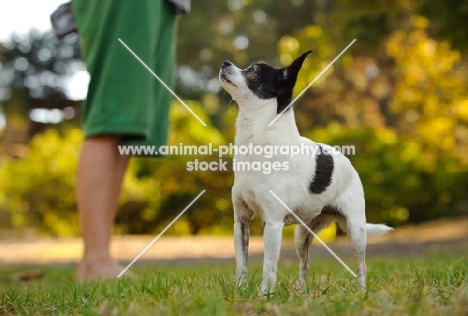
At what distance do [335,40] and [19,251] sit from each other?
585 centimetres

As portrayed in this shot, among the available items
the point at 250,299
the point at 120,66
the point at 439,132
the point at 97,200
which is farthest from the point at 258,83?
the point at 439,132

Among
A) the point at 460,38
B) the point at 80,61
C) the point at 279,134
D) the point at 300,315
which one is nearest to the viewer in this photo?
the point at 300,315

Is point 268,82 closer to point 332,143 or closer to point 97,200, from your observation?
point 97,200

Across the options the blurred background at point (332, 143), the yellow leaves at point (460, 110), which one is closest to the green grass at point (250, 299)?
the blurred background at point (332, 143)

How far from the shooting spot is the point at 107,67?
11.5 ft

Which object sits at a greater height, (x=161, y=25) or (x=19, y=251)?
(x=161, y=25)

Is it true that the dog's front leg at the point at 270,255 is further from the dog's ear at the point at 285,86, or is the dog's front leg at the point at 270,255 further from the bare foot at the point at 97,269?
the bare foot at the point at 97,269

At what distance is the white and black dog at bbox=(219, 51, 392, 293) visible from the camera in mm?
2340

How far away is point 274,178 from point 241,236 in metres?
0.31

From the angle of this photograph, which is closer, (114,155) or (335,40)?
(114,155)

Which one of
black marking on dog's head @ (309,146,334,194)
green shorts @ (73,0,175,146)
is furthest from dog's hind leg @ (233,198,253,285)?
green shorts @ (73,0,175,146)

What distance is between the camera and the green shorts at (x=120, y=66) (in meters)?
3.47

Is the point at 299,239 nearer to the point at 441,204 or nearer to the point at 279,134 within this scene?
the point at 279,134

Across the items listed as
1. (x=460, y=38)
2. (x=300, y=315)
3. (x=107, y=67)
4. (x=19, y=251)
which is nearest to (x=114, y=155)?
(x=107, y=67)
